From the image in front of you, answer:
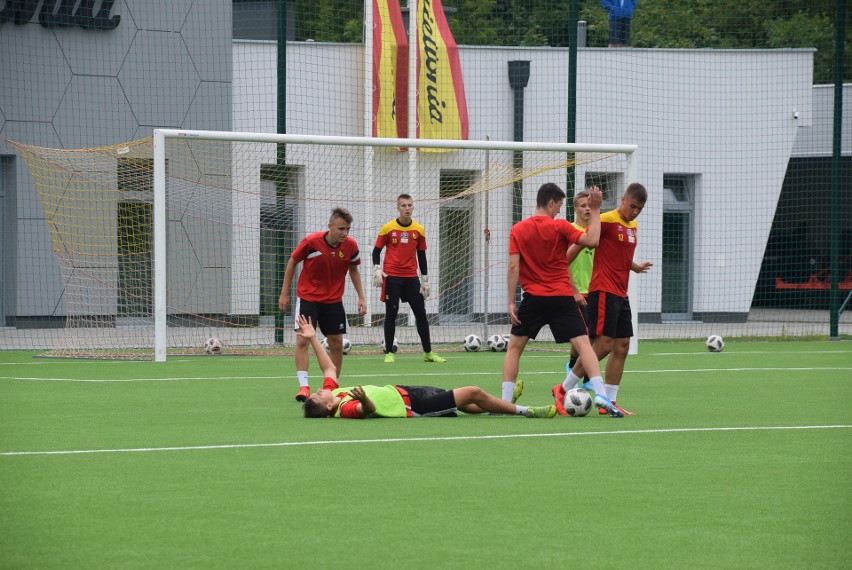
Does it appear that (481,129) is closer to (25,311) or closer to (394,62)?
(394,62)

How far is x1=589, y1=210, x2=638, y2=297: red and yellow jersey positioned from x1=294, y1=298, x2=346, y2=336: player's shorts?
2.55 meters

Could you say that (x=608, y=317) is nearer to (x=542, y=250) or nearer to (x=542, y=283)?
(x=542, y=283)

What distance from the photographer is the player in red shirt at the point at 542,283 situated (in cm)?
895

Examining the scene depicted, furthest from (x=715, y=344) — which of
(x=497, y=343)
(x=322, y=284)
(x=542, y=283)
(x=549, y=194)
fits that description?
(x=549, y=194)

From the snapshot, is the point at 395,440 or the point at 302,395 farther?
the point at 302,395

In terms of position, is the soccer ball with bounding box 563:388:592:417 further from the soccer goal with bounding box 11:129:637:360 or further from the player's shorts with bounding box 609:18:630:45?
the player's shorts with bounding box 609:18:630:45

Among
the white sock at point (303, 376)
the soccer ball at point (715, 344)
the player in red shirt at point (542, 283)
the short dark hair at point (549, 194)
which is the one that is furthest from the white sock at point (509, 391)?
the soccer ball at point (715, 344)

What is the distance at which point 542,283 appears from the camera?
29.5 feet

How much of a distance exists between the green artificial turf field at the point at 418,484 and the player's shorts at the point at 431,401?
0.08 metres

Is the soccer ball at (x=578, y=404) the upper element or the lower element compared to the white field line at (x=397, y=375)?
upper

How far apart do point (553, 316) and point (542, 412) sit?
816 millimetres

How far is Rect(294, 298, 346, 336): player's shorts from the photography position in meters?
10.6

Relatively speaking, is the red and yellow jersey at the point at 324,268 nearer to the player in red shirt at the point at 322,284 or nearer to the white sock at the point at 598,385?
the player in red shirt at the point at 322,284

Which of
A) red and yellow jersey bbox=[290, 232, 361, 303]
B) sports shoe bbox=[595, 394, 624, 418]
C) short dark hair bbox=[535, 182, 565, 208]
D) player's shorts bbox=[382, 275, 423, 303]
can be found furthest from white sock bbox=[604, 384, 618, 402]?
player's shorts bbox=[382, 275, 423, 303]
